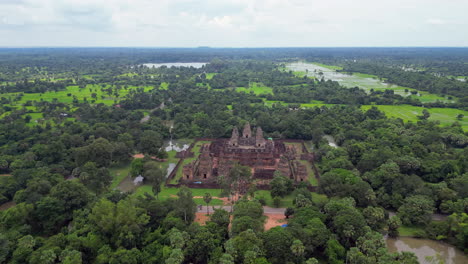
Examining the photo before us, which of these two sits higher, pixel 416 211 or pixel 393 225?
pixel 416 211

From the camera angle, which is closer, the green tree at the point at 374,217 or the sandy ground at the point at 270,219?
the green tree at the point at 374,217

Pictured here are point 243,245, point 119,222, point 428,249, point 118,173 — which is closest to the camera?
point 243,245

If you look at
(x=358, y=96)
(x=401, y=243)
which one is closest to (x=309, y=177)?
(x=401, y=243)

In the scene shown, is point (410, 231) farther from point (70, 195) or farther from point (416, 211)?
point (70, 195)

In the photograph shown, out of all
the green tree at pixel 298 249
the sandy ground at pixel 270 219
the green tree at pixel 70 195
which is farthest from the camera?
the sandy ground at pixel 270 219

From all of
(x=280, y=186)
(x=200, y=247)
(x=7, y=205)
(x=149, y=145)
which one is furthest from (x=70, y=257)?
(x=149, y=145)

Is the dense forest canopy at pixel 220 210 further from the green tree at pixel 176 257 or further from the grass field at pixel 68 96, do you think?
the grass field at pixel 68 96

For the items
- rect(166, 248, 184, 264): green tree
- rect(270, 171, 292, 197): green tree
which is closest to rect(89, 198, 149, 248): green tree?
rect(166, 248, 184, 264): green tree

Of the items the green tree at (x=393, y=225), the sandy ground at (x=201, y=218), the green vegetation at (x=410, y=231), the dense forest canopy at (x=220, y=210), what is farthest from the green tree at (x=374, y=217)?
the sandy ground at (x=201, y=218)
